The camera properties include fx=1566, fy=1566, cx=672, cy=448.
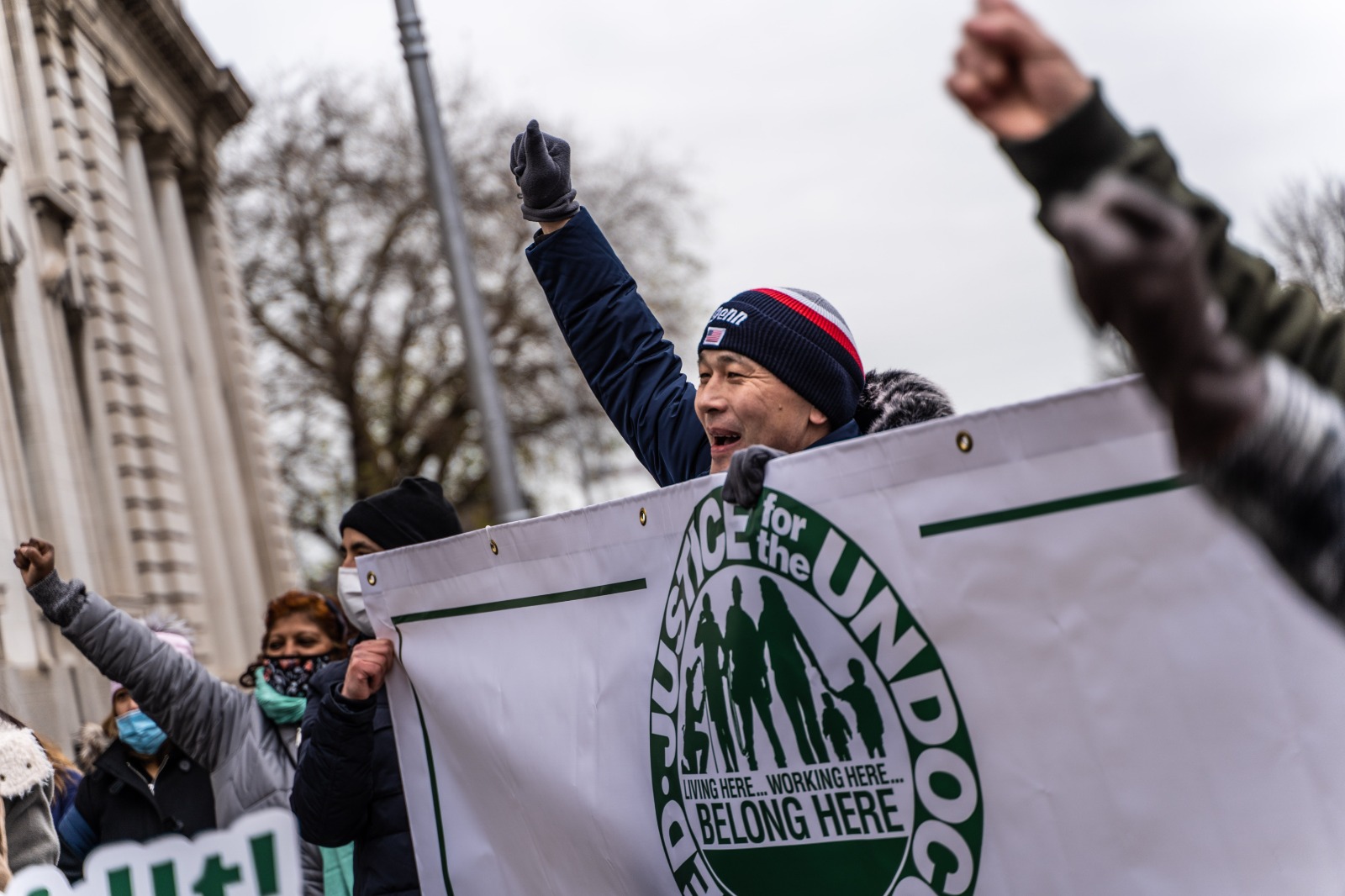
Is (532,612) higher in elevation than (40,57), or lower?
lower

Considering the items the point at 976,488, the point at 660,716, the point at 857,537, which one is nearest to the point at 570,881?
the point at 660,716

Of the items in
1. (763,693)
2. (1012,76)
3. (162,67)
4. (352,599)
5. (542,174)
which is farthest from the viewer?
(162,67)

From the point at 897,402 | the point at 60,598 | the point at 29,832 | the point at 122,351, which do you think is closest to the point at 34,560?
the point at 60,598

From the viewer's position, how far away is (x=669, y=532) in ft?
8.50

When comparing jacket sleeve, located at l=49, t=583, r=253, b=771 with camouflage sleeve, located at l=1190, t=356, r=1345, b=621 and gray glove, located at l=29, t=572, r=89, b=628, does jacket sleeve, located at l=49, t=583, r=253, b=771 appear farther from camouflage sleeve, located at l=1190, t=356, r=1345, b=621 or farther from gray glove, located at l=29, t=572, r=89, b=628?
camouflage sleeve, located at l=1190, t=356, r=1345, b=621

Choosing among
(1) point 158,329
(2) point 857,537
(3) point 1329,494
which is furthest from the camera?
(1) point 158,329

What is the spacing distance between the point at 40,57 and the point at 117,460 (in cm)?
472

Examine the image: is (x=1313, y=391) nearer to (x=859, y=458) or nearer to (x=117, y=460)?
(x=859, y=458)

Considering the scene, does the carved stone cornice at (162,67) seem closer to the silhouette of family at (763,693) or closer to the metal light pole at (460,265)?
the metal light pole at (460,265)

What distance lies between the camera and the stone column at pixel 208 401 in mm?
23500

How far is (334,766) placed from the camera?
333 centimetres

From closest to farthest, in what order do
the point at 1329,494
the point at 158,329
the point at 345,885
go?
the point at 1329,494 < the point at 345,885 < the point at 158,329

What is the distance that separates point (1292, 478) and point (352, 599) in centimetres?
277

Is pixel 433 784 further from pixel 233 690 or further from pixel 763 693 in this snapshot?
pixel 233 690
